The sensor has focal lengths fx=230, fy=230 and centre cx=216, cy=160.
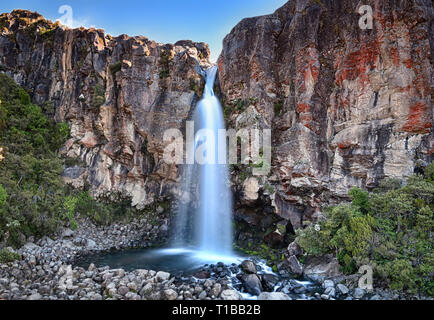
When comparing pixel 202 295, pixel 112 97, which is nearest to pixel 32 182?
pixel 112 97

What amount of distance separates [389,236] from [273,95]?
1269 centimetres

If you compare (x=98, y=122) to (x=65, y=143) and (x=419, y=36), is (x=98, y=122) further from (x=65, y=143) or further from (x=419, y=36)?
(x=419, y=36)

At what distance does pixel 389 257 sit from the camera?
989cm

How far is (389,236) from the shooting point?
10.5m

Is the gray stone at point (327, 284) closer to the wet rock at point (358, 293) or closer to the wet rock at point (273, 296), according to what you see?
the wet rock at point (358, 293)

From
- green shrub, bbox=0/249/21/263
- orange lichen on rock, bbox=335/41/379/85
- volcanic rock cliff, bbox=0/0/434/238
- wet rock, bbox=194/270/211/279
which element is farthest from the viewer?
A: orange lichen on rock, bbox=335/41/379/85

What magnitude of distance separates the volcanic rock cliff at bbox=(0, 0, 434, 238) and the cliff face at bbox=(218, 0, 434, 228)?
7 cm

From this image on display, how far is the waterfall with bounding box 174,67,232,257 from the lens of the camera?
18656 mm

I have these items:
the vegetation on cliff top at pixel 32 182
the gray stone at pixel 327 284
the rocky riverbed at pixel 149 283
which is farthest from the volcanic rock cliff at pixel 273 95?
the rocky riverbed at pixel 149 283

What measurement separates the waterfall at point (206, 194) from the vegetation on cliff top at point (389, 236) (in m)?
7.67

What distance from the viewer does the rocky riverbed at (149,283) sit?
31.1 ft

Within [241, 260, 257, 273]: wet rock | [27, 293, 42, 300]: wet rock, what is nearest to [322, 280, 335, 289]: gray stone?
[241, 260, 257, 273]: wet rock

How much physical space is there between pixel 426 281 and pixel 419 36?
14068mm

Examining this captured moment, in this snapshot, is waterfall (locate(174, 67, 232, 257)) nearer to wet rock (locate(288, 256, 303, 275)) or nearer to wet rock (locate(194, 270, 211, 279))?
wet rock (locate(194, 270, 211, 279))
